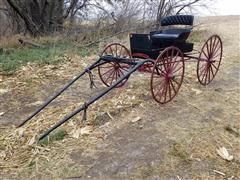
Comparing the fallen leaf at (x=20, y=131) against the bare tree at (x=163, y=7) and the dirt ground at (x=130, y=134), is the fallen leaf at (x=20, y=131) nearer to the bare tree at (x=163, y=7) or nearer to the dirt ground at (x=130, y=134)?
the dirt ground at (x=130, y=134)

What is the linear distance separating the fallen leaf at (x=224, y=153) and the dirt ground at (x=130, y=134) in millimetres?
46

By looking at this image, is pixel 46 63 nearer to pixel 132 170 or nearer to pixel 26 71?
pixel 26 71

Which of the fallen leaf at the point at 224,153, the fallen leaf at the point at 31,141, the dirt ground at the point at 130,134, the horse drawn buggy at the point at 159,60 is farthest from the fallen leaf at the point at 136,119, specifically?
the fallen leaf at the point at 31,141

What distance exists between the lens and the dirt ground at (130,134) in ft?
12.7

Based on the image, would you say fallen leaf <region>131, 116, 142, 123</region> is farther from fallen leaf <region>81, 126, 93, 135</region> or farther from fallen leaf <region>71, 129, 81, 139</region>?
fallen leaf <region>71, 129, 81, 139</region>

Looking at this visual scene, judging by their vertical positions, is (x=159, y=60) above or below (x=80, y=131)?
above

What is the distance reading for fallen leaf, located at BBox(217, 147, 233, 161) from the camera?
4145 mm

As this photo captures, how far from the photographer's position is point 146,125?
4.75 meters

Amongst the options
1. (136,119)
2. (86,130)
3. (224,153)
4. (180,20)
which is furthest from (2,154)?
(180,20)

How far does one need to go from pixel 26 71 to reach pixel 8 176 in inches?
153

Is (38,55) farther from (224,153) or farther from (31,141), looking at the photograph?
(224,153)

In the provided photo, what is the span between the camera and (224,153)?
13.9 ft

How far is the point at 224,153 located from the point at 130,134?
114 cm

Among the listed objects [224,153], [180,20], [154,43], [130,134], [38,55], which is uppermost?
[180,20]
